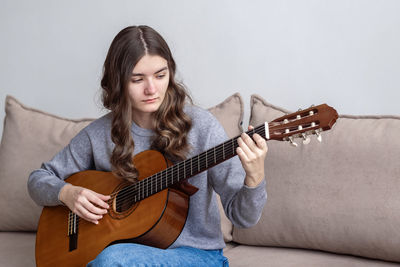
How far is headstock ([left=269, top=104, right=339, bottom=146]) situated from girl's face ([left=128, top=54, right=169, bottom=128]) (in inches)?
17.3

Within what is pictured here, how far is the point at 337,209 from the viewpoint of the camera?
1.71 m

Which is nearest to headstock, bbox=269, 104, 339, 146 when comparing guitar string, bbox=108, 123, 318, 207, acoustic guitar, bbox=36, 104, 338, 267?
acoustic guitar, bbox=36, 104, 338, 267

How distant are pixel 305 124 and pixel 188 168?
1.26ft

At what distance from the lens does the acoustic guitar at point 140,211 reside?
1.46 meters

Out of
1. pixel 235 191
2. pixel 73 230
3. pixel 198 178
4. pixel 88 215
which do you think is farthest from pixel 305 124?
pixel 73 230

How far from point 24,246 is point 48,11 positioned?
1.27 meters

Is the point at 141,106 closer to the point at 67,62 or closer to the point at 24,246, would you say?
the point at 24,246

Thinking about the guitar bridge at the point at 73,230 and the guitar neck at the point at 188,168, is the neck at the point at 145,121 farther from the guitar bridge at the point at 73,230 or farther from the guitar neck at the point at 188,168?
the guitar bridge at the point at 73,230

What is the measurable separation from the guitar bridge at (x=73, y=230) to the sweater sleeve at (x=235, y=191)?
0.46 m

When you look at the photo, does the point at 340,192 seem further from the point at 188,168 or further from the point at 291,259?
the point at 188,168

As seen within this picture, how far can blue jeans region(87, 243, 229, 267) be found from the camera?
4.50ft

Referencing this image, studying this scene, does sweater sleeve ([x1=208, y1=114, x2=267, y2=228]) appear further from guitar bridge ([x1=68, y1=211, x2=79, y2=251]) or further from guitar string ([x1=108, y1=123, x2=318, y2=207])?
guitar bridge ([x1=68, y1=211, x2=79, y2=251])

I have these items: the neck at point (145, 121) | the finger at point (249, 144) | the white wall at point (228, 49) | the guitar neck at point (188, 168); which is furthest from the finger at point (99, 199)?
the white wall at point (228, 49)

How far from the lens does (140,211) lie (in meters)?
1.53
